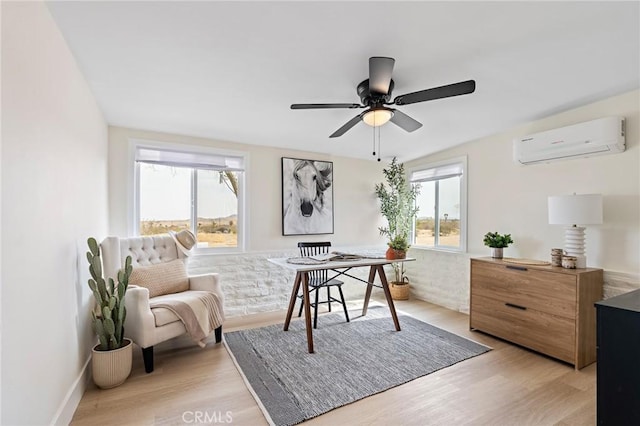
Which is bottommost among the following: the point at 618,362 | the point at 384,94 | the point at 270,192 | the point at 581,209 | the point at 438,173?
the point at 618,362

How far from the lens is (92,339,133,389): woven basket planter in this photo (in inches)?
85.6

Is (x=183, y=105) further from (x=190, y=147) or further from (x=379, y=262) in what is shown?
(x=379, y=262)

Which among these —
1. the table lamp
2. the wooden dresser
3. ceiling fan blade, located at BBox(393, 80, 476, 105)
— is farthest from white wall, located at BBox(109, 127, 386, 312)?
the table lamp

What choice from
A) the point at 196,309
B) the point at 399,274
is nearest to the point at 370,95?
the point at 196,309

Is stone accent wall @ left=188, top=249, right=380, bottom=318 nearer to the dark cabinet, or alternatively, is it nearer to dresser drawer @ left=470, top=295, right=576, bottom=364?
dresser drawer @ left=470, top=295, right=576, bottom=364

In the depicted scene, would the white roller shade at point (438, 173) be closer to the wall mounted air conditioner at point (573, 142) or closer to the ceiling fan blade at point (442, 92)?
the wall mounted air conditioner at point (573, 142)

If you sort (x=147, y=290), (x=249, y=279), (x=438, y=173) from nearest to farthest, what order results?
(x=147, y=290)
(x=249, y=279)
(x=438, y=173)

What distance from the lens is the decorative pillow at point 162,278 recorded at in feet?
9.21

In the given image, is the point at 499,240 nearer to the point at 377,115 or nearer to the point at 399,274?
the point at 399,274

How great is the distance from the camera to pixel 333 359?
269 cm

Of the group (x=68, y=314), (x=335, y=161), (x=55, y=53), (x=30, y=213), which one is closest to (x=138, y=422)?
(x=68, y=314)

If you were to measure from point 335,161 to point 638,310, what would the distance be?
3.55 m

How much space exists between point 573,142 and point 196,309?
3.72m

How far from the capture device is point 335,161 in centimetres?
461
